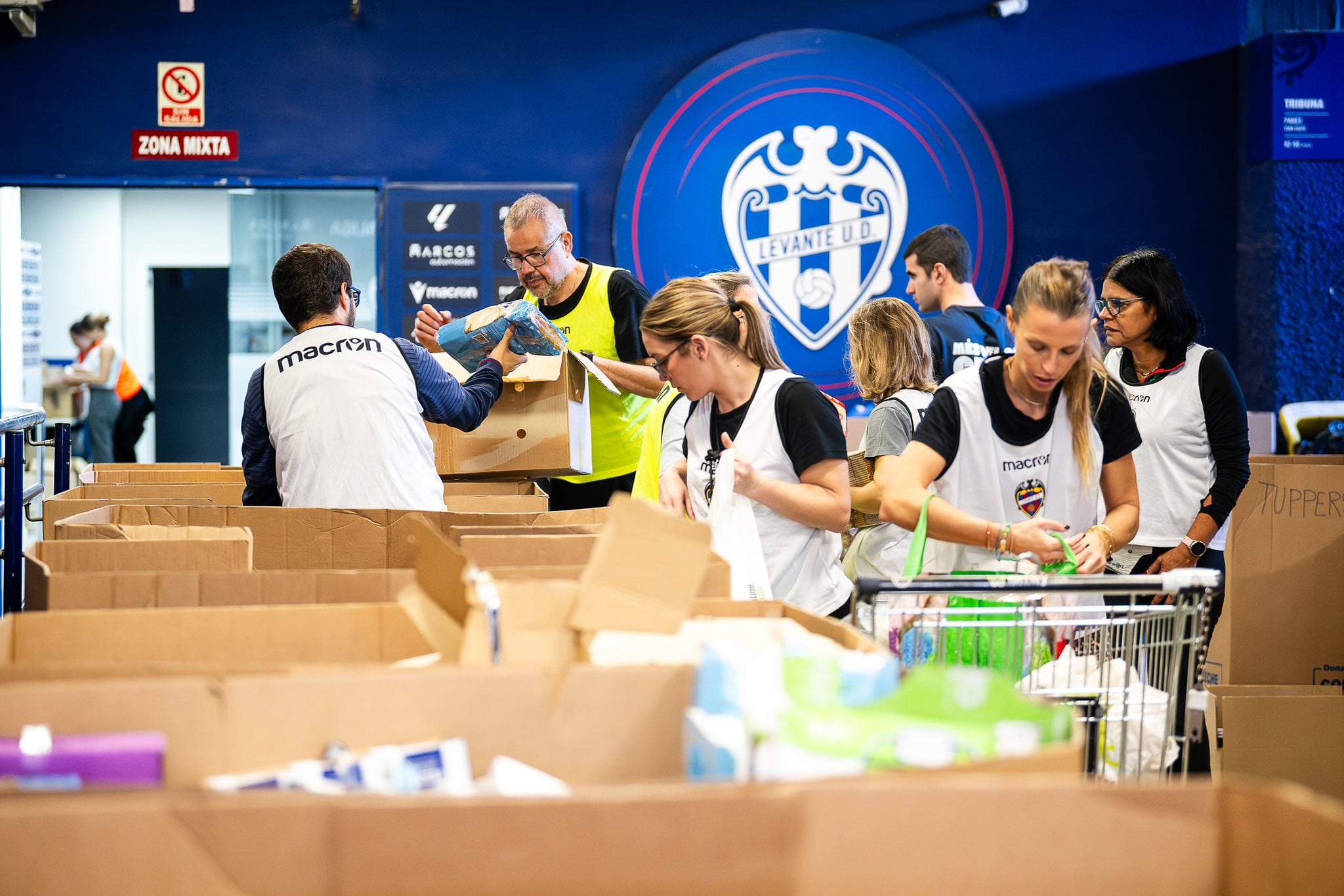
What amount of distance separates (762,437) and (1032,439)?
570 mm

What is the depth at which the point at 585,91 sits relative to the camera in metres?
6.43

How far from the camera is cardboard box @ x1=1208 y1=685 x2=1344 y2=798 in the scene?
3.18 metres

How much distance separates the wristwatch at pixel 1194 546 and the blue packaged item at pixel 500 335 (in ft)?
5.81

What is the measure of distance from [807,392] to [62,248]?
11.2m

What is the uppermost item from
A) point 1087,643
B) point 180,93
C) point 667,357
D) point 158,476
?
point 180,93

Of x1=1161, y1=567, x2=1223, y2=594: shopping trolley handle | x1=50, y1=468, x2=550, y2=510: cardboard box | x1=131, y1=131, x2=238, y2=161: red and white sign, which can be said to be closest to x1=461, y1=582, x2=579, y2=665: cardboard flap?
x1=1161, y1=567, x2=1223, y2=594: shopping trolley handle

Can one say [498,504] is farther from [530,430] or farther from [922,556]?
[922,556]

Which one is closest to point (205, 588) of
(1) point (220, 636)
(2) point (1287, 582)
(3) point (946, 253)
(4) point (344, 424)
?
(1) point (220, 636)

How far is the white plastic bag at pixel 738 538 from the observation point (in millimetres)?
2602

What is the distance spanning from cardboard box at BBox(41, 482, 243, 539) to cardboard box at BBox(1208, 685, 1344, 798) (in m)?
2.54

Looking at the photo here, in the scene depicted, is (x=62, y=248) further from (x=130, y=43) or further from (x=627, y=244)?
(x=627, y=244)

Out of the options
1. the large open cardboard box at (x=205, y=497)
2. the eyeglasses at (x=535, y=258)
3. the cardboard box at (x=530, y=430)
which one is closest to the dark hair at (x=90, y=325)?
the large open cardboard box at (x=205, y=497)

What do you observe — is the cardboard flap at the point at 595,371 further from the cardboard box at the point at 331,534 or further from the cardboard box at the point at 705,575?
the cardboard box at the point at 705,575

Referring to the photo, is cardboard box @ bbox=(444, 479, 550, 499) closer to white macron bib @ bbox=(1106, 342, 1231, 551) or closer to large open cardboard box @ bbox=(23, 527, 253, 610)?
large open cardboard box @ bbox=(23, 527, 253, 610)
